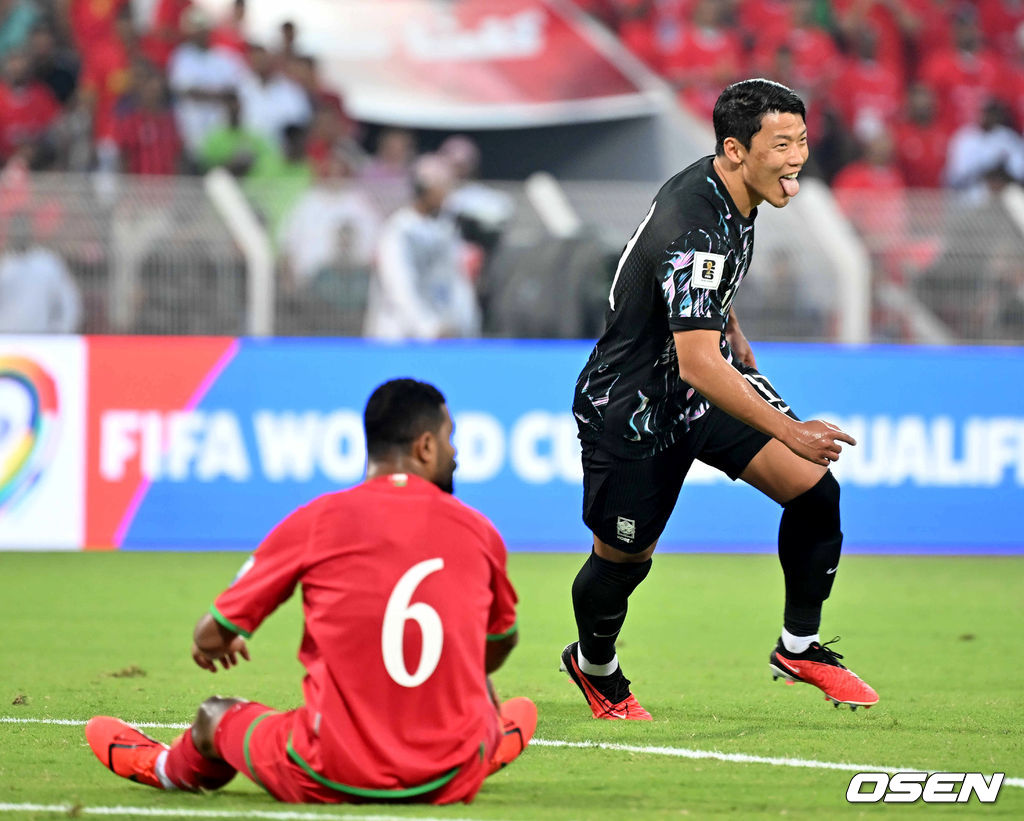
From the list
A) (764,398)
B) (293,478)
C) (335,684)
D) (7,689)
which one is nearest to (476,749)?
(335,684)

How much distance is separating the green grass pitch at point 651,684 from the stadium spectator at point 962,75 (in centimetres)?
870

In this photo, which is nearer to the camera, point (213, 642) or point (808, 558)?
point (213, 642)

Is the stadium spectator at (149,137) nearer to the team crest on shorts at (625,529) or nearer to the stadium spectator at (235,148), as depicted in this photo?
the stadium spectator at (235,148)

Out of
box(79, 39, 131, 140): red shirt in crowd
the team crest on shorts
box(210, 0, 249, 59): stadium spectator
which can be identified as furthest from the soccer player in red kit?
box(210, 0, 249, 59): stadium spectator

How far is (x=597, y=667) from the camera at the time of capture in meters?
5.98

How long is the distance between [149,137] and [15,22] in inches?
93.9

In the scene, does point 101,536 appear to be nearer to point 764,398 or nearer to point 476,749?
point 764,398

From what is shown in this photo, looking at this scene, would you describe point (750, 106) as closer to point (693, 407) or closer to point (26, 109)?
point (693, 407)

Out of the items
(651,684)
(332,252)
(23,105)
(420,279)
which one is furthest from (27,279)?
(651,684)

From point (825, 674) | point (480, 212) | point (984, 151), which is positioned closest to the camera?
point (825, 674)

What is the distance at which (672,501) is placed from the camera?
585 centimetres

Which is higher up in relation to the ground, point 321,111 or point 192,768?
point 321,111

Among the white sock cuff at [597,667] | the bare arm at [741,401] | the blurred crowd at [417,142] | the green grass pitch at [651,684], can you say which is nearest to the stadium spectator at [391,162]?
the blurred crowd at [417,142]

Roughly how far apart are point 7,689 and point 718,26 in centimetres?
1412
